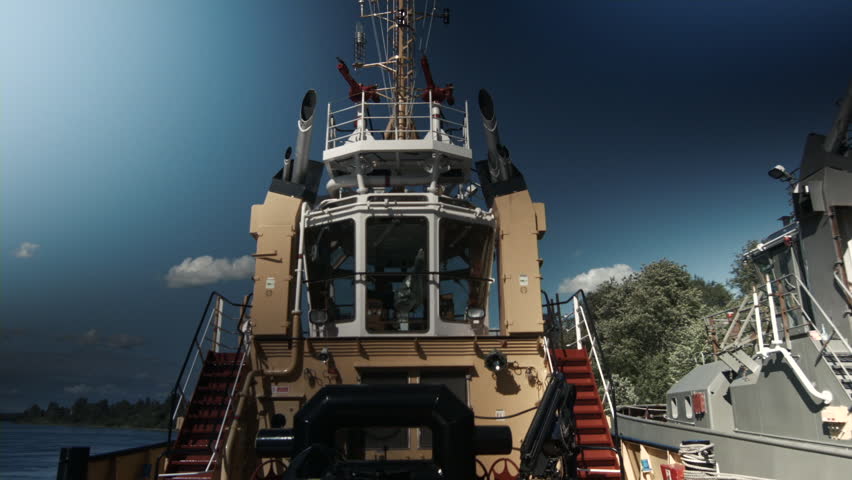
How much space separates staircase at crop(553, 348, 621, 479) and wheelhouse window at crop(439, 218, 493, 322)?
1.59 m

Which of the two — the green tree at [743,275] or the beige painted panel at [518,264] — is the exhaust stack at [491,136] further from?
the green tree at [743,275]

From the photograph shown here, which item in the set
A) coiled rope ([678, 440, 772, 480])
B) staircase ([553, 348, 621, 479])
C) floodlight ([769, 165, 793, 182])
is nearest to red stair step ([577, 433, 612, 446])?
staircase ([553, 348, 621, 479])

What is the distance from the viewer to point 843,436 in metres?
11.1

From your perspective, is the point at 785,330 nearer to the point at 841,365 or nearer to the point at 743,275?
the point at 841,365

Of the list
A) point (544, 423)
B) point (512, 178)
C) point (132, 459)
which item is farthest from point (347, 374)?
point (512, 178)

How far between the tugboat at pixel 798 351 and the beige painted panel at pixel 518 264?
158 inches

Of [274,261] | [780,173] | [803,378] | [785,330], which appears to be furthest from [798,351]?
[274,261]

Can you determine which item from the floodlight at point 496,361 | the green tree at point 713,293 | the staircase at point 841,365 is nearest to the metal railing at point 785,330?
the staircase at point 841,365

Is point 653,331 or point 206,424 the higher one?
point 653,331

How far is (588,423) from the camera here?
7363 millimetres

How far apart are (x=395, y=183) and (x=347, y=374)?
3.54m

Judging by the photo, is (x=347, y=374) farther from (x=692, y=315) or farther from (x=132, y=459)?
(x=692, y=315)

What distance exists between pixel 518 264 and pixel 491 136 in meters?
2.40

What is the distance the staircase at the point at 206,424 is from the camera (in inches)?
259
